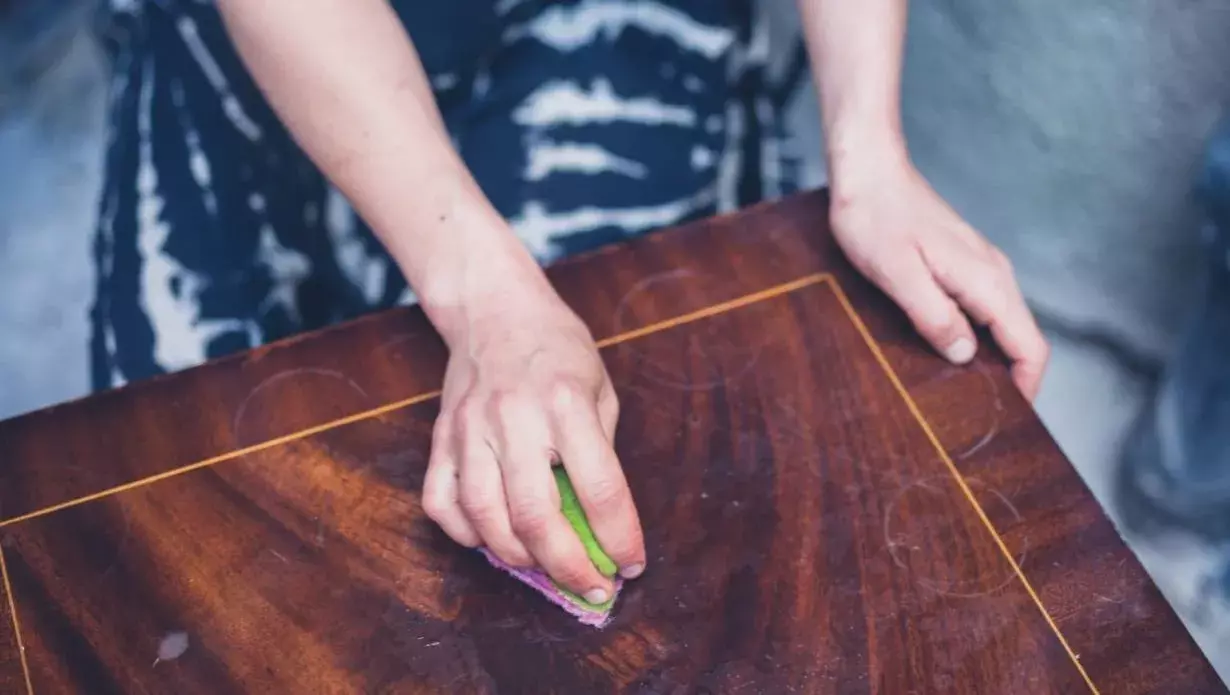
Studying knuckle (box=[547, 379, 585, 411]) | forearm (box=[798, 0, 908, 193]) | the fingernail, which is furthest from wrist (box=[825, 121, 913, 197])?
knuckle (box=[547, 379, 585, 411])

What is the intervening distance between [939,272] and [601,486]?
230 mm

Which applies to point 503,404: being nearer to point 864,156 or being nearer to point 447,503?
point 447,503

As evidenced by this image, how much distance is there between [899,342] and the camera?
560 mm

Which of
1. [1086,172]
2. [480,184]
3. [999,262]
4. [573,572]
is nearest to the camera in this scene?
[573,572]

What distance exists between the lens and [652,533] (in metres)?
0.50

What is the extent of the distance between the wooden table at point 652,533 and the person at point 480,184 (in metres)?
0.03

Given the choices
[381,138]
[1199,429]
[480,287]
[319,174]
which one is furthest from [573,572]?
[1199,429]

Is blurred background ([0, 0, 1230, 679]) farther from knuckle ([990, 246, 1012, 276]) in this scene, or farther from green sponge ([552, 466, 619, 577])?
green sponge ([552, 466, 619, 577])

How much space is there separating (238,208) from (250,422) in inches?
7.7

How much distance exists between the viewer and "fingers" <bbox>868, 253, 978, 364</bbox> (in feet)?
1.78

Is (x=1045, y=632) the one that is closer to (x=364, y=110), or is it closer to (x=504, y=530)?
(x=504, y=530)

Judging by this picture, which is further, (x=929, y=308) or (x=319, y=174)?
(x=319, y=174)

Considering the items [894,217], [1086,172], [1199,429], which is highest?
[894,217]

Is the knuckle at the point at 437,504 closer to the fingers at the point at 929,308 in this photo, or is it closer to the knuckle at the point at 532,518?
the knuckle at the point at 532,518
